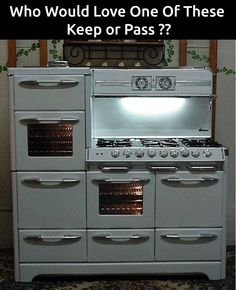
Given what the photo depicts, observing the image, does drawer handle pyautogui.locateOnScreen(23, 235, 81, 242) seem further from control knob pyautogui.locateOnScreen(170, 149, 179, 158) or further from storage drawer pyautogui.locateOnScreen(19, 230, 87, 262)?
control knob pyautogui.locateOnScreen(170, 149, 179, 158)

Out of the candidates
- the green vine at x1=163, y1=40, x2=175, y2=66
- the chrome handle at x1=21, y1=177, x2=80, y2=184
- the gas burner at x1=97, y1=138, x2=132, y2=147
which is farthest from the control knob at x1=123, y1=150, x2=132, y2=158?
the green vine at x1=163, y1=40, x2=175, y2=66

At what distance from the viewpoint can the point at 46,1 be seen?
3709 mm

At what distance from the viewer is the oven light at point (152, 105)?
151 inches

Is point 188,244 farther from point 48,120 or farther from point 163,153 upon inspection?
point 48,120

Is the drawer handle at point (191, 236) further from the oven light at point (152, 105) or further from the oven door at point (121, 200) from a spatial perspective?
the oven light at point (152, 105)

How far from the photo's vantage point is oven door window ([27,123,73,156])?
3.29 meters

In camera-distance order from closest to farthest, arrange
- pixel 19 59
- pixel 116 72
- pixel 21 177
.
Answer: pixel 21 177 < pixel 116 72 < pixel 19 59

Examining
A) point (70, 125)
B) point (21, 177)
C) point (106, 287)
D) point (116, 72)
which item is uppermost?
point (116, 72)

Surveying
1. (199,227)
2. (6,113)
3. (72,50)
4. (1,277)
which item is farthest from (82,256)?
(72,50)

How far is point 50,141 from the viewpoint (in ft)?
10.8

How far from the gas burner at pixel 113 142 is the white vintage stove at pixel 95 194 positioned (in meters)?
0.02

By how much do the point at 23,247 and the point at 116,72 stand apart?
1502 mm

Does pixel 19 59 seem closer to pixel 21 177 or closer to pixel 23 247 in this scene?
pixel 21 177

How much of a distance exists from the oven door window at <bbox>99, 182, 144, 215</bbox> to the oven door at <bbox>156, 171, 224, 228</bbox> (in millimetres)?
144
